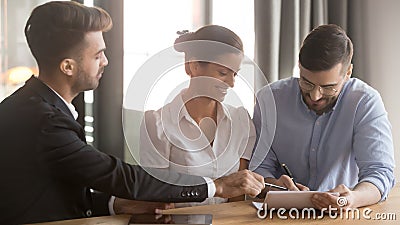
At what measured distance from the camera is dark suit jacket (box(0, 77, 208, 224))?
1534mm

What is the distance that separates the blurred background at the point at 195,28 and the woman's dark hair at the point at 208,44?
1.46ft

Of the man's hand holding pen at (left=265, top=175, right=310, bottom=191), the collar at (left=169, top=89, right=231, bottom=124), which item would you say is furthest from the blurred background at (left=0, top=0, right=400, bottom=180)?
the man's hand holding pen at (left=265, top=175, right=310, bottom=191)

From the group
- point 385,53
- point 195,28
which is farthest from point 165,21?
point 385,53

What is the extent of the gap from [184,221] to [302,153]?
602mm

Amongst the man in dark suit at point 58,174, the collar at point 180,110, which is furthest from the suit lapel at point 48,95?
the collar at point 180,110

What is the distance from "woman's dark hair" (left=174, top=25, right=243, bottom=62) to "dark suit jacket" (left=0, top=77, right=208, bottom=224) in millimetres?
417

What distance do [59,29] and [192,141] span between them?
1.83ft

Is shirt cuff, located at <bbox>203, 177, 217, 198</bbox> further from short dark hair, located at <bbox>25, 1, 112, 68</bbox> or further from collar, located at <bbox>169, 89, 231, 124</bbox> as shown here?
short dark hair, located at <bbox>25, 1, 112, 68</bbox>

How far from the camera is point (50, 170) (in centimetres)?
156

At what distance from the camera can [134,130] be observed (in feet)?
7.76

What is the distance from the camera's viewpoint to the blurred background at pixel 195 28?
2354 mm

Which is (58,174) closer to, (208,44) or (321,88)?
(208,44)

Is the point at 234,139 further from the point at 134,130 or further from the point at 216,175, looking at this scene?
the point at 134,130

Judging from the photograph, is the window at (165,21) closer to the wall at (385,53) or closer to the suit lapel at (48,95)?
the wall at (385,53)
